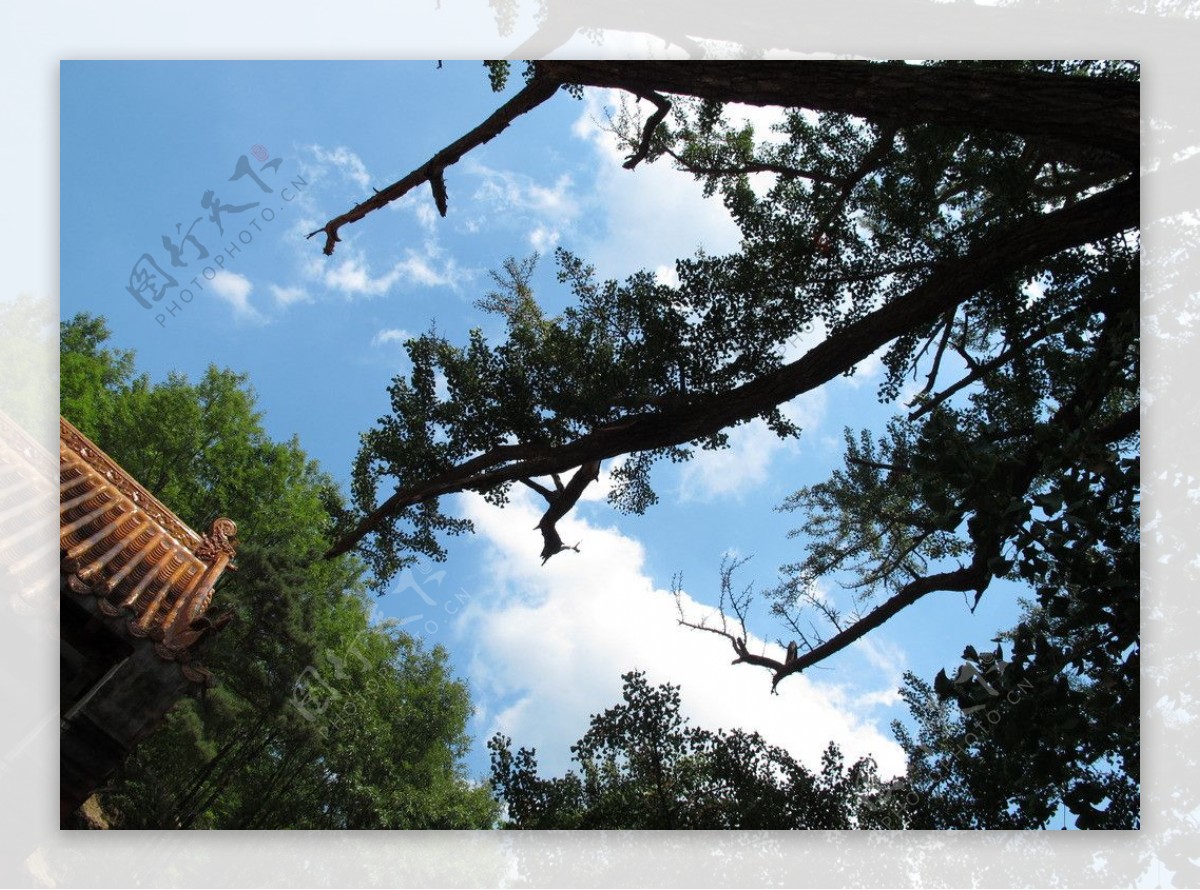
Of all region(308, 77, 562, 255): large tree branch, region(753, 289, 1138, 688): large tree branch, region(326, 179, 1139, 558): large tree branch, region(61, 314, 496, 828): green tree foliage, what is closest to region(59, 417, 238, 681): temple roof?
region(61, 314, 496, 828): green tree foliage

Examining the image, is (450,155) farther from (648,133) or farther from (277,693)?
(277,693)

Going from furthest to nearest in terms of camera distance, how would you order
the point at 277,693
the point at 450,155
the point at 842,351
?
the point at 277,693, the point at 450,155, the point at 842,351

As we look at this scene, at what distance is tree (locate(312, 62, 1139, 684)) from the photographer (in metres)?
3.12

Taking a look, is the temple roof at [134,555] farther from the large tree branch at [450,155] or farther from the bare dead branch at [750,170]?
the bare dead branch at [750,170]

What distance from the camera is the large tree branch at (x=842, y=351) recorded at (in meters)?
3.42

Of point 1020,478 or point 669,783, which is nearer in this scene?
point 1020,478

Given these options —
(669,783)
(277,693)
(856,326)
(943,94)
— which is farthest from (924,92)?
(277,693)

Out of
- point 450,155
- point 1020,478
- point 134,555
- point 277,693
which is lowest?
point 134,555

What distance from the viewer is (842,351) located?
3.58 m

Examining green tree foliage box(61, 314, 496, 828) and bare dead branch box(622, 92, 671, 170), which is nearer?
bare dead branch box(622, 92, 671, 170)

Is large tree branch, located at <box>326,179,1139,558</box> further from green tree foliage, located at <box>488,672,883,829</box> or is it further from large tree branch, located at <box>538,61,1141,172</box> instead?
green tree foliage, located at <box>488,672,883,829</box>

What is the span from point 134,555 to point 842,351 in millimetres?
3438

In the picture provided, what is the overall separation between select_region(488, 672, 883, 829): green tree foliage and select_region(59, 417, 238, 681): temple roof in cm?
145

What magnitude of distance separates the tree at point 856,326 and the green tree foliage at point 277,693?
4.21ft
